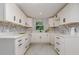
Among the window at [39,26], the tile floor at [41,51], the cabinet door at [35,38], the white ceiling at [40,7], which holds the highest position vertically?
the white ceiling at [40,7]

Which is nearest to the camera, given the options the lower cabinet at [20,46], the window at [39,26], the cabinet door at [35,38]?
the lower cabinet at [20,46]

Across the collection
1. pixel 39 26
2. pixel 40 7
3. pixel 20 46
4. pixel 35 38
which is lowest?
pixel 35 38

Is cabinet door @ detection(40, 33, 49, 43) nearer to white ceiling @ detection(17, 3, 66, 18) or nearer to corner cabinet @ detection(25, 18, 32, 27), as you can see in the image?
corner cabinet @ detection(25, 18, 32, 27)

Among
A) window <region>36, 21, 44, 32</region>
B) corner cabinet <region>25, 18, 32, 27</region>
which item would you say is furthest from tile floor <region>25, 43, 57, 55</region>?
window <region>36, 21, 44, 32</region>

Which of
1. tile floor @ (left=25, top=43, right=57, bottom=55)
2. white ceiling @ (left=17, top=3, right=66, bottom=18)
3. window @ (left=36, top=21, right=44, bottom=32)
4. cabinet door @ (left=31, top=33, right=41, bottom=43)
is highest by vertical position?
white ceiling @ (left=17, top=3, right=66, bottom=18)

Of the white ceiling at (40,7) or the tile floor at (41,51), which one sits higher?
the white ceiling at (40,7)

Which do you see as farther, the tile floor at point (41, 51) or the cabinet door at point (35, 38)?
the cabinet door at point (35, 38)

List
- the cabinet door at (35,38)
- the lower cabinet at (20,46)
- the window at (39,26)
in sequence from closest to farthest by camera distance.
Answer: the lower cabinet at (20,46), the cabinet door at (35,38), the window at (39,26)

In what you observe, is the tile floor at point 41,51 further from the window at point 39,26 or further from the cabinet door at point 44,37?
the window at point 39,26

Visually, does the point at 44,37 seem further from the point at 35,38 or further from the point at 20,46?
the point at 20,46

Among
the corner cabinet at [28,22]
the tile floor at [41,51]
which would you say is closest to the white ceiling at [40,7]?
the tile floor at [41,51]

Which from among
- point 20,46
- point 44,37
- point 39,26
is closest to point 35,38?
point 44,37
